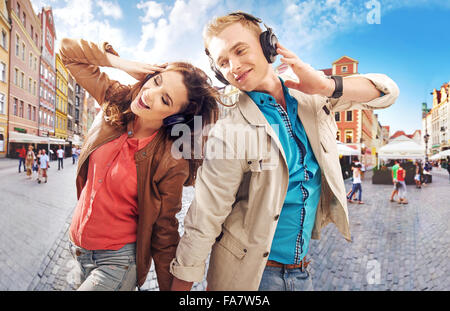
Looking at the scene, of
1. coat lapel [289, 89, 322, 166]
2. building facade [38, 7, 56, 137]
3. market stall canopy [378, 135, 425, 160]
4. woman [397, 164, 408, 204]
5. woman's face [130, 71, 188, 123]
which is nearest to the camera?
coat lapel [289, 89, 322, 166]

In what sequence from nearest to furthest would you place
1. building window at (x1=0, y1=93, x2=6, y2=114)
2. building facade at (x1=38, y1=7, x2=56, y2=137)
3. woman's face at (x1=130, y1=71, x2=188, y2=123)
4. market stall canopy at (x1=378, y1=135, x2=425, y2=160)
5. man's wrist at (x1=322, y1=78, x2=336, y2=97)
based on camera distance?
man's wrist at (x1=322, y1=78, x2=336, y2=97)
woman's face at (x1=130, y1=71, x2=188, y2=123)
building window at (x1=0, y1=93, x2=6, y2=114)
building facade at (x1=38, y1=7, x2=56, y2=137)
market stall canopy at (x1=378, y1=135, x2=425, y2=160)

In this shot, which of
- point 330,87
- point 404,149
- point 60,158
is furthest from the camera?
point 404,149

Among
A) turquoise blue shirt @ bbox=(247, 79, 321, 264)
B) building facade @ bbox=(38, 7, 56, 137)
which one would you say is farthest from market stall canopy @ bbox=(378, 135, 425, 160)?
building facade @ bbox=(38, 7, 56, 137)

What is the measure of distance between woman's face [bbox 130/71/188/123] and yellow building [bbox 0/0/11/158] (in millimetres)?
818

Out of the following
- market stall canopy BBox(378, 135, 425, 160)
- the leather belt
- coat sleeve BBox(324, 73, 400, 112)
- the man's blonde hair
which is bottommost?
the leather belt

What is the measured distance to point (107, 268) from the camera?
0.90 m

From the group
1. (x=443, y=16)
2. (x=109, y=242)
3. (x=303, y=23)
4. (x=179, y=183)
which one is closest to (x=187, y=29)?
(x=303, y=23)

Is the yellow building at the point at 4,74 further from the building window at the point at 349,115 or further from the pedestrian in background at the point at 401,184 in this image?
the pedestrian in background at the point at 401,184

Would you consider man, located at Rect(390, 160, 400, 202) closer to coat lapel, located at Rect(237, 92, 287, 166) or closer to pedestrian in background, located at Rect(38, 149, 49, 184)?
coat lapel, located at Rect(237, 92, 287, 166)

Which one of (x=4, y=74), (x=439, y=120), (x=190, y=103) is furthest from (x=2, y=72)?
(x=439, y=120)

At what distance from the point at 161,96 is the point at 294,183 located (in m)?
0.64

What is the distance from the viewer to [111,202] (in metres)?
0.92

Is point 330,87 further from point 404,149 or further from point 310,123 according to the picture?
point 404,149

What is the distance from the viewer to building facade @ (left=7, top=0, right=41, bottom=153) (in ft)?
3.99
